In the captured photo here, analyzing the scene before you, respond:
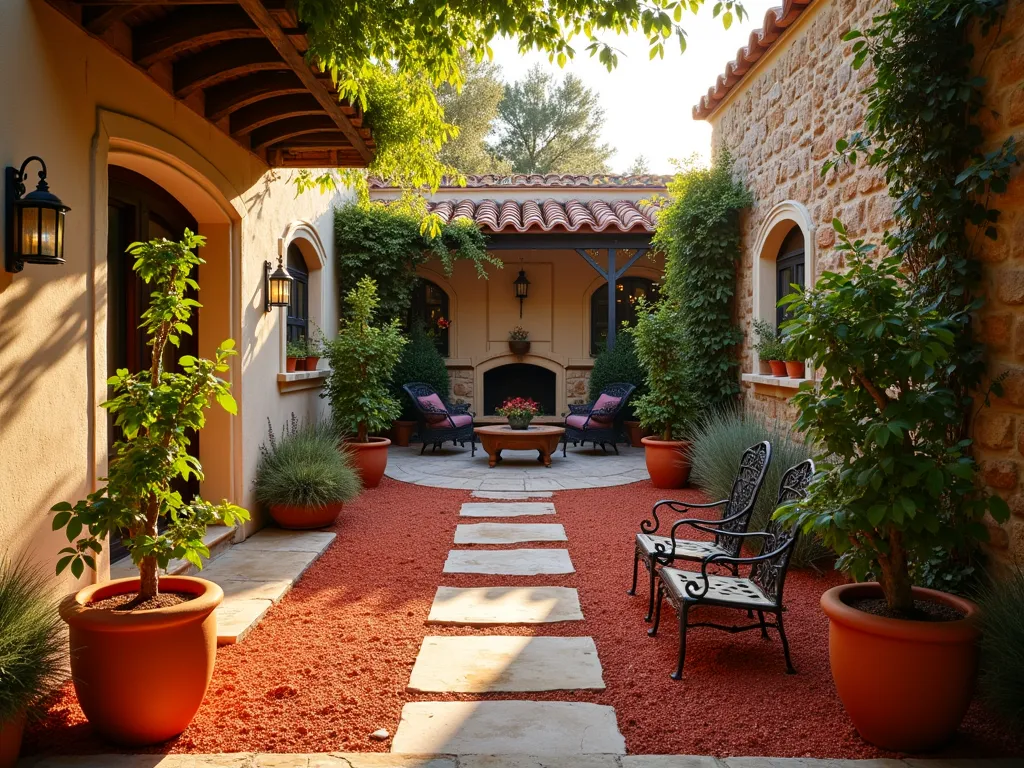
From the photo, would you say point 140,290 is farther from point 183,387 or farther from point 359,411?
point 359,411

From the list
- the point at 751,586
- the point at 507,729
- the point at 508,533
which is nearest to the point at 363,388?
the point at 508,533

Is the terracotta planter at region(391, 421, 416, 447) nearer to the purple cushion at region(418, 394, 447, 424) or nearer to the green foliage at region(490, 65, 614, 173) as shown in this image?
the purple cushion at region(418, 394, 447, 424)

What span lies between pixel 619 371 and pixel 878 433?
27.0ft

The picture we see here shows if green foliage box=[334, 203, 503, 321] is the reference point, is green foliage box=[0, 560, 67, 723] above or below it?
below

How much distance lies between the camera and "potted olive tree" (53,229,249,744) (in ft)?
8.63

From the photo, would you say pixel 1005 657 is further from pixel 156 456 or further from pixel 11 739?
pixel 11 739

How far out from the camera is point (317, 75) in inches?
167

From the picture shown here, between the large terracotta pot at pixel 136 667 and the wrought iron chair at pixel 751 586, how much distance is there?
6.53ft

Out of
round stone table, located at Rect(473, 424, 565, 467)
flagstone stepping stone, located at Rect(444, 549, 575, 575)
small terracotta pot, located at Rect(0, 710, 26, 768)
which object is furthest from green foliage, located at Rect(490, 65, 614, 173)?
small terracotta pot, located at Rect(0, 710, 26, 768)

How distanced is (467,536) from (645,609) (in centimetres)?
199

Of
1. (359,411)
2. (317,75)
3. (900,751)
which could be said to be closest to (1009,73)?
(900,751)

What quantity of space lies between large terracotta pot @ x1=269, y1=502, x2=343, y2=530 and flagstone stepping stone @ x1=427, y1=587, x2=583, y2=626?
5.74ft

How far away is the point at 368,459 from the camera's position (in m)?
7.61

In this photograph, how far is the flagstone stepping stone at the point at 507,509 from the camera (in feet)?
21.9
